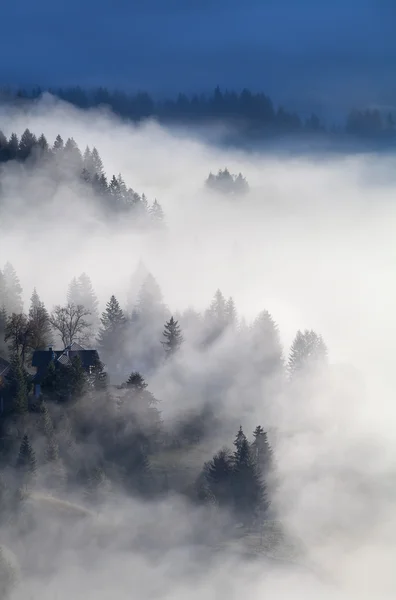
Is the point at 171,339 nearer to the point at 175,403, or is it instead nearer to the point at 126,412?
the point at 175,403

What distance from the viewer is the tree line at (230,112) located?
154375 millimetres

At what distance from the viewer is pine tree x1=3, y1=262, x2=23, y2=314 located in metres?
75.4

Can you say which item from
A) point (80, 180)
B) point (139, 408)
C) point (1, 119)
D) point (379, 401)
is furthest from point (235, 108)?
point (139, 408)

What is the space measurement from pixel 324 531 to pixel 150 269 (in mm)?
47591

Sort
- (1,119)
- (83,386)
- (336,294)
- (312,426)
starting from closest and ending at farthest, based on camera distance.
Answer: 1. (83,386)
2. (312,426)
3. (336,294)
4. (1,119)

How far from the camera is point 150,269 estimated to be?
9712cm

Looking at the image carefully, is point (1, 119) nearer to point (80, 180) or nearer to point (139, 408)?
point (80, 180)

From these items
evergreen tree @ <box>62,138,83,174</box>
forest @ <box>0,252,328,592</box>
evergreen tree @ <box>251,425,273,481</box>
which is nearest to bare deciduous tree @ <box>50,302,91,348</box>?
forest @ <box>0,252,328,592</box>

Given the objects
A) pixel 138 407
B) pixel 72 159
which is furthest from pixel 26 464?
pixel 72 159

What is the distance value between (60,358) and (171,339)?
1291 cm

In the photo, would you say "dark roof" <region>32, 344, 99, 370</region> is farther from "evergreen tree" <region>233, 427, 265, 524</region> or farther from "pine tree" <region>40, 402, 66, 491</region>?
"evergreen tree" <region>233, 427, 265, 524</region>

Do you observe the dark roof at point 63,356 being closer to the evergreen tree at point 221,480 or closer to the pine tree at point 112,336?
the pine tree at point 112,336

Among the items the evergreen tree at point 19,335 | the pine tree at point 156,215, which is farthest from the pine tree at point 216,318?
the pine tree at point 156,215

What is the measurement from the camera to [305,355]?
74875mm
